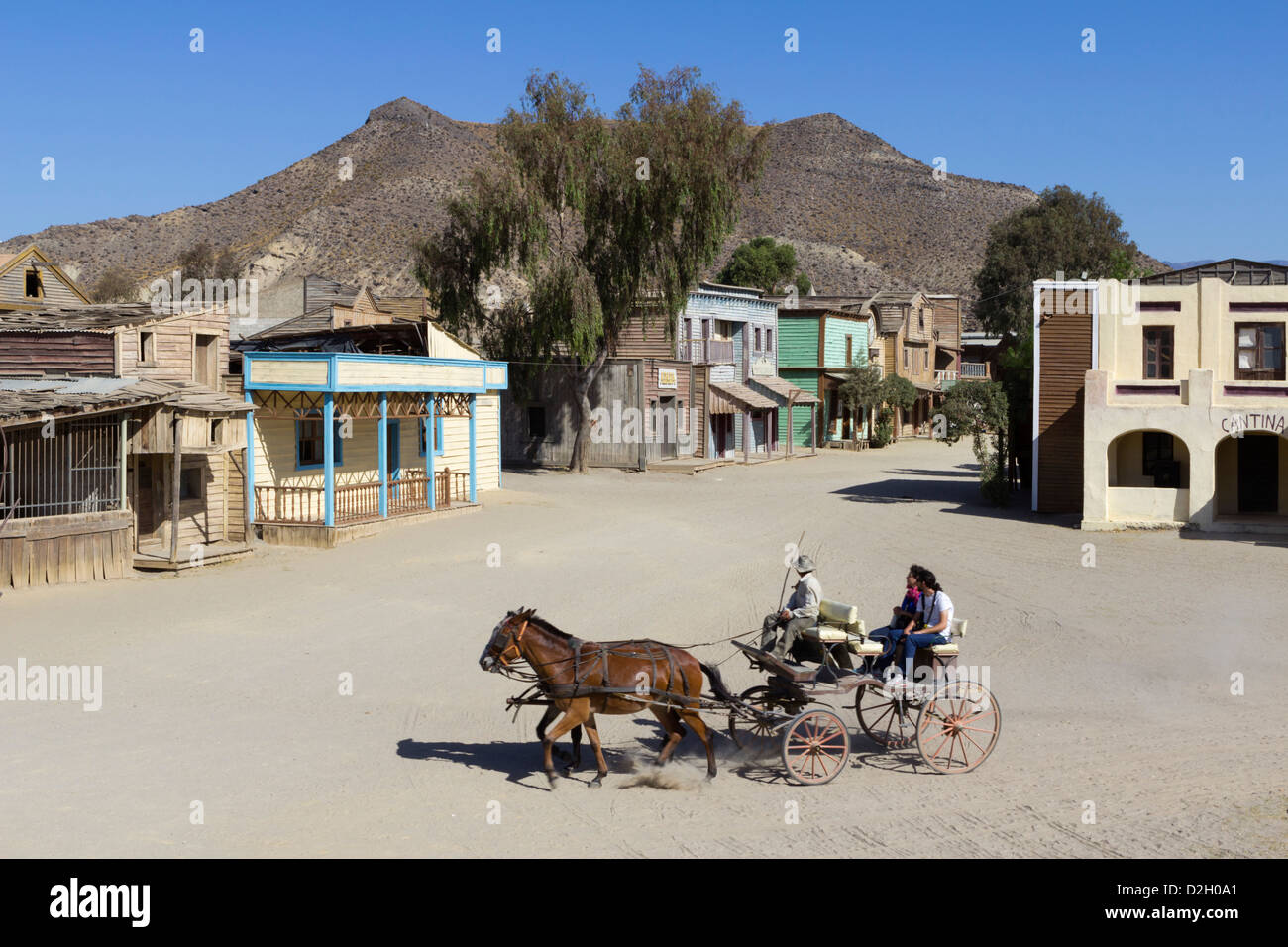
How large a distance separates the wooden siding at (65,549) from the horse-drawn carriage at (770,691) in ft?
43.1

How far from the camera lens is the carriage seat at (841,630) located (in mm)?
11125

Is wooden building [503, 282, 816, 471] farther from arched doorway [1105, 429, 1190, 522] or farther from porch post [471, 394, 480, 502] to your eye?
arched doorway [1105, 429, 1190, 522]

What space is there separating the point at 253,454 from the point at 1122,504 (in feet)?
69.9

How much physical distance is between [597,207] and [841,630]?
1252 inches

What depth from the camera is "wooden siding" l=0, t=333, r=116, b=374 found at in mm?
23094

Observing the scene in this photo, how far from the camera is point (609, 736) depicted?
1220 centimetres

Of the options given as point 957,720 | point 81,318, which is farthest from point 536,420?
point 957,720

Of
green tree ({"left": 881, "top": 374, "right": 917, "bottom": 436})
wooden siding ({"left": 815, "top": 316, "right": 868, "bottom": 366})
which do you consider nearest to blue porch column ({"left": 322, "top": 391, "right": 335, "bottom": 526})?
wooden siding ({"left": 815, "top": 316, "right": 868, "bottom": 366})

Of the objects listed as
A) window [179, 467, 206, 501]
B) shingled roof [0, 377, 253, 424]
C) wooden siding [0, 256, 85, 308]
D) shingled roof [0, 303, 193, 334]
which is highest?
wooden siding [0, 256, 85, 308]

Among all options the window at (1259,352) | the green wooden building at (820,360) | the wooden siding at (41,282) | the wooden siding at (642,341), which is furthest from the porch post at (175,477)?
the green wooden building at (820,360)

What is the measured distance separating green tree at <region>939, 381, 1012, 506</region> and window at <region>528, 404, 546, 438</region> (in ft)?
61.4

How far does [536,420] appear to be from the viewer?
1877 inches

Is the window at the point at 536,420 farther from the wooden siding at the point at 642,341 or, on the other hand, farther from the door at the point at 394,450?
the door at the point at 394,450
